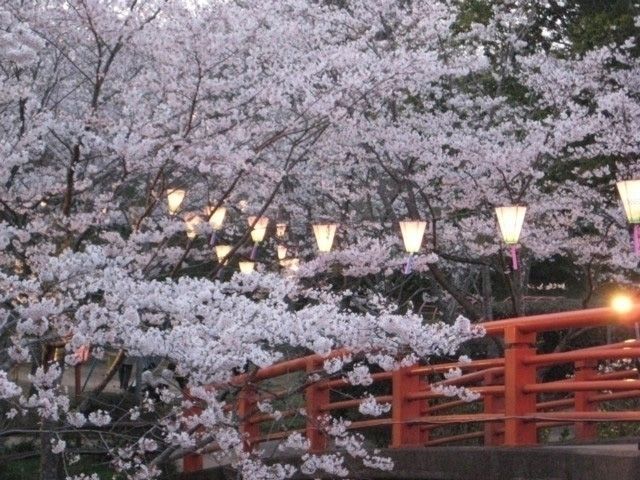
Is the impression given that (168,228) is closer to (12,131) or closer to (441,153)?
(12,131)

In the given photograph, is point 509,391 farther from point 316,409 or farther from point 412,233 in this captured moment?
point 412,233

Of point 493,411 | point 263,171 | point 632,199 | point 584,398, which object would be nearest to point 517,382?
point 493,411

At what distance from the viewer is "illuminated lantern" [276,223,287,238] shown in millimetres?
15021

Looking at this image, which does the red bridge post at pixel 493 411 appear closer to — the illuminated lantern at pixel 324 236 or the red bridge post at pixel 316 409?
the red bridge post at pixel 316 409

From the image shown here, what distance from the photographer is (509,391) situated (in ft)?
24.9

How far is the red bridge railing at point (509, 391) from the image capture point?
700 centimetres

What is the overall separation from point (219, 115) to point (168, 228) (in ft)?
3.50

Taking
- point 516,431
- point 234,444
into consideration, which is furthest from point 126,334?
point 516,431

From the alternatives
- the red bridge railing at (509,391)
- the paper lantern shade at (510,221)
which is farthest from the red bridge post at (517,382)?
the paper lantern shade at (510,221)

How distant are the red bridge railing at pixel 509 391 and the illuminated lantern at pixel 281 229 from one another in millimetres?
4212

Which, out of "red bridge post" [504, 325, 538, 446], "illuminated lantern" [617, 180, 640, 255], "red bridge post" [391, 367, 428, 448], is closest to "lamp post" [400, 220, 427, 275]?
"illuminated lantern" [617, 180, 640, 255]

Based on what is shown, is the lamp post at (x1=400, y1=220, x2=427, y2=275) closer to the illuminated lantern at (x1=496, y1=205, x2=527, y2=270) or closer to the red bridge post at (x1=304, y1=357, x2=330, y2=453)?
the illuminated lantern at (x1=496, y1=205, x2=527, y2=270)

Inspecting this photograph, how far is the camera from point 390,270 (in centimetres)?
1457

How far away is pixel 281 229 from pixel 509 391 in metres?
8.08
